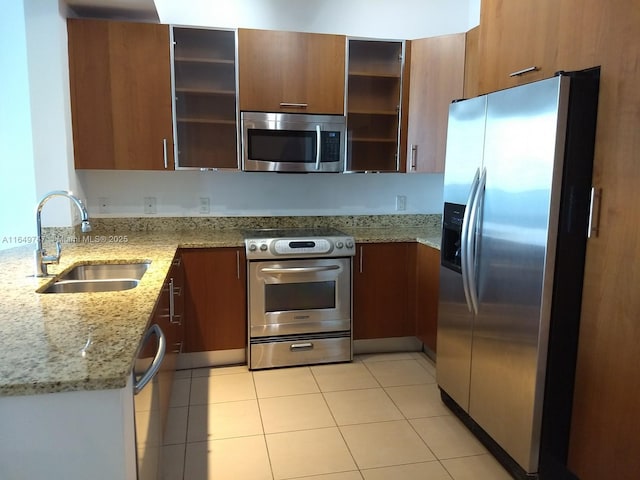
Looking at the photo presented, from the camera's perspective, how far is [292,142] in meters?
3.21

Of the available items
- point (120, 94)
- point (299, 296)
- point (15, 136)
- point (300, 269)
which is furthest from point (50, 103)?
point (299, 296)

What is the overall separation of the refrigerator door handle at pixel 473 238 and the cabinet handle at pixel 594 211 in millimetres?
500

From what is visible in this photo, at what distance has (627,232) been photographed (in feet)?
5.07

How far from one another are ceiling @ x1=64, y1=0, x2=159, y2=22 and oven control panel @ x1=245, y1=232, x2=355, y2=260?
157cm

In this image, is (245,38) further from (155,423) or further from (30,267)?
(155,423)

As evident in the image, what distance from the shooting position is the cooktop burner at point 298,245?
3.01 m

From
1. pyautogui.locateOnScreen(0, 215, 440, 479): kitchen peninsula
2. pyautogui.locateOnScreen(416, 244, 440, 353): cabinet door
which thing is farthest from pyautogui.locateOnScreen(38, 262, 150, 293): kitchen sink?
pyautogui.locateOnScreen(416, 244, 440, 353): cabinet door

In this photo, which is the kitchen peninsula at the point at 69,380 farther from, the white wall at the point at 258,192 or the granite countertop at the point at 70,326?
the white wall at the point at 258,192

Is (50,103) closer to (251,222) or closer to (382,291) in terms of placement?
(251,222)

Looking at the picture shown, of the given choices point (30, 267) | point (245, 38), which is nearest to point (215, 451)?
point (30, 267)

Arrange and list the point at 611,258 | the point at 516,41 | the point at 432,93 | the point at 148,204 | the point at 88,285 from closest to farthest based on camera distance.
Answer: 1. the point at 611,258
2. the point at 516,41
3. the point at 88,285
4. the point at 432,93
5. the point at 148,204

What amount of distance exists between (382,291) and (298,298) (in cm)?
61

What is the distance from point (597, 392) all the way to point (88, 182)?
3.24 meters

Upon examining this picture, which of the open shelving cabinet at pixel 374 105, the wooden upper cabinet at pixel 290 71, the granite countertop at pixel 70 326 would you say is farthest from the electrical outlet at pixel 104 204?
the open shelving cabinet at pixel 374 105
